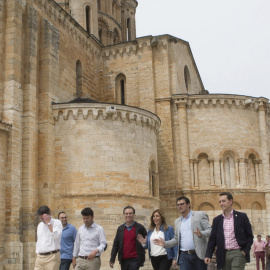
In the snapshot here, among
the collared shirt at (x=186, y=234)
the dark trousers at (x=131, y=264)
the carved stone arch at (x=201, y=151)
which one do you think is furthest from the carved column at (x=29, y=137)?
the collared shirt at (x=186, y=234)

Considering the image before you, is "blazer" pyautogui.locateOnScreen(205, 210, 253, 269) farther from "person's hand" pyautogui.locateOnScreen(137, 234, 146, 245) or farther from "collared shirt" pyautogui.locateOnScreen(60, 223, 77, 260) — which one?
"collared shirt" pyautogui.locateOnScreen(60, 223, 77, 260)

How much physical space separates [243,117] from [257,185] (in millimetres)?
3717

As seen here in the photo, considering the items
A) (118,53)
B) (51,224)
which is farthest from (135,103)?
(51,224)

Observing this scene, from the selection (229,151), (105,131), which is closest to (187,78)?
(229,151)

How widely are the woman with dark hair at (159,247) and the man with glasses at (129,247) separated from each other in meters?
0.13

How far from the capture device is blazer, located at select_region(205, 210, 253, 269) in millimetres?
6453

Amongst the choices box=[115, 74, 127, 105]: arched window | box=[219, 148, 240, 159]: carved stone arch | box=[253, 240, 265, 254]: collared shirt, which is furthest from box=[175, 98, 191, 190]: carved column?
box=[253, 240, 265, 254]: collared shirt

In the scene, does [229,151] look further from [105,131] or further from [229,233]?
[229,233]

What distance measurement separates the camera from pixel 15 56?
55.3 ft

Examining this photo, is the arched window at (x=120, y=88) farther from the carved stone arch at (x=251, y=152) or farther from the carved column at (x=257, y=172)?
the carved column at (x=257, y=172)

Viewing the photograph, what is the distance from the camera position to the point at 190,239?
7355mm

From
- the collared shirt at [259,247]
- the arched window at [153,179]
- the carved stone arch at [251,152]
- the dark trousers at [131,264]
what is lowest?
the collared shirt at [259,247]

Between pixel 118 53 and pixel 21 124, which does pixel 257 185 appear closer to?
pixel 118 53

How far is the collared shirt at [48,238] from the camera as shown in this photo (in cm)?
811
